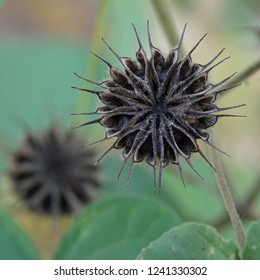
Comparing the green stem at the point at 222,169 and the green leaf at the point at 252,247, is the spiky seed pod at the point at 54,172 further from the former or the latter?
the green leaf at the point at 252,247

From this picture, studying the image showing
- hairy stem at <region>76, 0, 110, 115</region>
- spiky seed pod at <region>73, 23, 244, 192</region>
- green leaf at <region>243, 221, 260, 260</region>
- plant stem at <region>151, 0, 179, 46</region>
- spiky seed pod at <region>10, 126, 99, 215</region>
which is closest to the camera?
spiky seed pod at <region>73, 23, 244, 192</region>

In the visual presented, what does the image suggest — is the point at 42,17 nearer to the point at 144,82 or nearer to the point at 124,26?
the point at 124,26

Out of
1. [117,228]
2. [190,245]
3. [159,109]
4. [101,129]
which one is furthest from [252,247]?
[101,129]

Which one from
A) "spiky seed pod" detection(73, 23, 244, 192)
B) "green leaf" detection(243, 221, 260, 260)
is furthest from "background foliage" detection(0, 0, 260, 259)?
"spiky seed pod" detection(73, 23, 244, 192)

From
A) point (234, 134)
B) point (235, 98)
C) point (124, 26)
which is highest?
point (124, 26)

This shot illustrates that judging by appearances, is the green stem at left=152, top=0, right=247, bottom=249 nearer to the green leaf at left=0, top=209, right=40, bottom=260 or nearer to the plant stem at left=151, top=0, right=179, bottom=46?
the plant stem at left=151, top=0, right=179, bottom=46

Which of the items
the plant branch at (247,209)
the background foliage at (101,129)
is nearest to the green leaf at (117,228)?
the background foliage at (101,129)

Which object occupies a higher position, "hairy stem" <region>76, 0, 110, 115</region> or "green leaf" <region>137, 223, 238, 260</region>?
"hairy stem" <region>76, 0, 110, 115</region>
